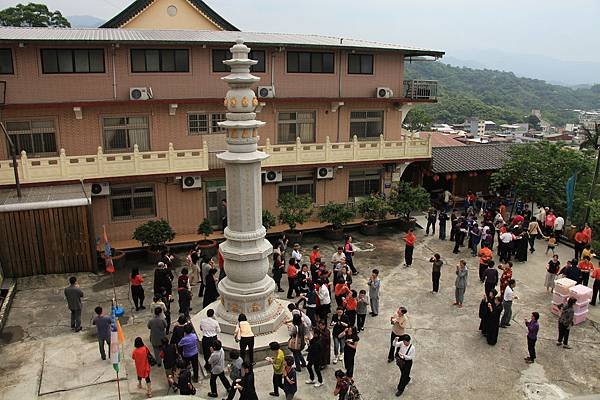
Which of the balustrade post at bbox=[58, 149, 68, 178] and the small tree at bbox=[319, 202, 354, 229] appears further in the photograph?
the small tree at bbox=[319, 202, 354, 229]

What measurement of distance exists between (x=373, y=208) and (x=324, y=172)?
2778 millimetres

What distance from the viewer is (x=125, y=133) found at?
790 inches

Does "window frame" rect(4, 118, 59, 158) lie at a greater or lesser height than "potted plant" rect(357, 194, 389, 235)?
greater

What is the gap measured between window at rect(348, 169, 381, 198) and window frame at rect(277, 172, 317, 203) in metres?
1.97

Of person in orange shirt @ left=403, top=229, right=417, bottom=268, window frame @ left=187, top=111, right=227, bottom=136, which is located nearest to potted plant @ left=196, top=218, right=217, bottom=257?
window frame @ left=187, top=111, right=227, bottom=136

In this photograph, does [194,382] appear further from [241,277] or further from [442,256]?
[442,256]

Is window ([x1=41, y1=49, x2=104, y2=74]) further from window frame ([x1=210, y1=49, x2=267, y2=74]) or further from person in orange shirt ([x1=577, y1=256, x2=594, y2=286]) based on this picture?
person in orange shirt ([x1=577, y1=256, x2=594, y2=286])

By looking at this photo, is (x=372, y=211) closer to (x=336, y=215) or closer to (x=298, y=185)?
(x=336, y=215)

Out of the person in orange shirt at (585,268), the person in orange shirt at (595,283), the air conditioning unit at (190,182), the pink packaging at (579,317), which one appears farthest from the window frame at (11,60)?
the person in orange shirt at (595,283)

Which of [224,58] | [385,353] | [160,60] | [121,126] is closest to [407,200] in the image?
[224,58]

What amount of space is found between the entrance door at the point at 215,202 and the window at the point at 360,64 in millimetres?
7827

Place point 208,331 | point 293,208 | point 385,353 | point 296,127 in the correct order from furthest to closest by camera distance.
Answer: point 296,127, point 293,208, point 385,353, point 208,331

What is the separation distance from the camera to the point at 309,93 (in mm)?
22422

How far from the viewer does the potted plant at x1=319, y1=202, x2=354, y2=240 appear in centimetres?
2148
